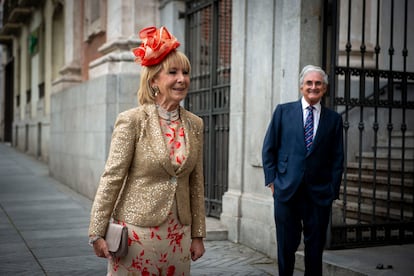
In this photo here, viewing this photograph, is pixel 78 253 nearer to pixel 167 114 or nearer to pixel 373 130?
pixel 167 114

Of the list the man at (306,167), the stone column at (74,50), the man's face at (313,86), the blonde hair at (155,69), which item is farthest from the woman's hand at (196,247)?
the stone column at (74,50)

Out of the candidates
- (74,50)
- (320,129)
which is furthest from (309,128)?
(74,50)

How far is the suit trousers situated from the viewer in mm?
4734

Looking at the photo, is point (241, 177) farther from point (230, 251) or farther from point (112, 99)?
point (112, 99)

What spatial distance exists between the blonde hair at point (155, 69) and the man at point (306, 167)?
1882 mm

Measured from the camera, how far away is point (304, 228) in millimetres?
4812

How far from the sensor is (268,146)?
16.0 ft

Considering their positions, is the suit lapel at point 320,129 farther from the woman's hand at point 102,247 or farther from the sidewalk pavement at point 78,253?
the woman's hand at point 102,247

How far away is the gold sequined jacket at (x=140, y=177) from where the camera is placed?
9.81ft

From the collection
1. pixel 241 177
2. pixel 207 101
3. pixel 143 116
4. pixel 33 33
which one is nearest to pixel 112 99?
pixel 207 101

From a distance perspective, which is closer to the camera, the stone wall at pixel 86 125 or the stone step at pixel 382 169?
the stone step at pixel 382 169

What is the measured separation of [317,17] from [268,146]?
7.26ft

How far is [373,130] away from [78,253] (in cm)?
476

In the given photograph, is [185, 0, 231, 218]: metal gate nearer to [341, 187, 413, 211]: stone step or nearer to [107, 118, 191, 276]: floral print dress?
[341, 187, 413, 211]: stone step
